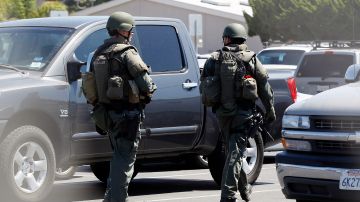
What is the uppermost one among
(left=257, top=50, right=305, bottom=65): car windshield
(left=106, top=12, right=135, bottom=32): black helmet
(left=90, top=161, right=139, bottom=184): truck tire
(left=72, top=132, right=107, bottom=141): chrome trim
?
(left=106, top=12, right=135, bottom=32): black helmet

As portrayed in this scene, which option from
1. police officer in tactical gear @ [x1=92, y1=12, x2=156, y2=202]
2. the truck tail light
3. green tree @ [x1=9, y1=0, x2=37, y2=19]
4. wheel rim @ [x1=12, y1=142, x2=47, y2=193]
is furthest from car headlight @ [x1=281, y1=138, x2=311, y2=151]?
green tree @ [x1=9, y1=0, x2=37, y2=19]

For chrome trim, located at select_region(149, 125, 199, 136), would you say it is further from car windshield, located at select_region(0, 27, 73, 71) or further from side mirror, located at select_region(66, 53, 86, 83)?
car windshield, located at select_region(0, 27, 73, 71)

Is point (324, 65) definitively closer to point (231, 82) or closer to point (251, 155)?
point (251, 155)

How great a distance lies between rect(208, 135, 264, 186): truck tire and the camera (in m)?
11.1

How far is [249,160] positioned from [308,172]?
3.19 metres

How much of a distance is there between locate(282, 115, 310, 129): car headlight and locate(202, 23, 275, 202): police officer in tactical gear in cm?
40

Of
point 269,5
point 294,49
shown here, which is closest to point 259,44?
point 269,5

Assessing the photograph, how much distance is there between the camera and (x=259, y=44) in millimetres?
51531

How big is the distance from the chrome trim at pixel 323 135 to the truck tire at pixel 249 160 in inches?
102

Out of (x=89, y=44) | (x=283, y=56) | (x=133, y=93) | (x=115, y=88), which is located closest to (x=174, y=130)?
(x=89, y=44)

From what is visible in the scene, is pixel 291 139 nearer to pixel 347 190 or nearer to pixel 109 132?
pixel 347 190

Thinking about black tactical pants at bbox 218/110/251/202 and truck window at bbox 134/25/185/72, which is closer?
black tactical pants at bbox 218/110/251/202

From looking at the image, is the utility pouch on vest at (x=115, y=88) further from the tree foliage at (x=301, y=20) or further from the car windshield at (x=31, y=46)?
the tree foliage at (x=301, y=20)

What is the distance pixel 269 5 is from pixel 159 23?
35.4m
